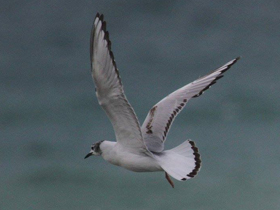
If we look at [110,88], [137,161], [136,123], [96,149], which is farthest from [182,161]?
[110,88]

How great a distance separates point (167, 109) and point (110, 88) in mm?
2894

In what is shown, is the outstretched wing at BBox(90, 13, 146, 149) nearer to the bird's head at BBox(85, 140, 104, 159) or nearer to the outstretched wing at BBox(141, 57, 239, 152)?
the bird's head at BBox(85, 140, 104, 159)

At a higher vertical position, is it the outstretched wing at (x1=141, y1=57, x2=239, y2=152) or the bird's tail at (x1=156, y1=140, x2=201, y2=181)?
the outstretched wing at (x1=141, y1=57, x2=239, y2=152)

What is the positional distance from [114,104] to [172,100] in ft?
9.65

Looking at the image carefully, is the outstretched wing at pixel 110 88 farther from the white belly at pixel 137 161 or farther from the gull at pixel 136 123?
the white belly at pixel 137 161

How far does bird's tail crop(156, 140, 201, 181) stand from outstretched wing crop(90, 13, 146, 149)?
588mm

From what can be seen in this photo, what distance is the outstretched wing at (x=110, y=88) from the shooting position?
266 inches

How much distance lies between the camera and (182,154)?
8766 millimetres

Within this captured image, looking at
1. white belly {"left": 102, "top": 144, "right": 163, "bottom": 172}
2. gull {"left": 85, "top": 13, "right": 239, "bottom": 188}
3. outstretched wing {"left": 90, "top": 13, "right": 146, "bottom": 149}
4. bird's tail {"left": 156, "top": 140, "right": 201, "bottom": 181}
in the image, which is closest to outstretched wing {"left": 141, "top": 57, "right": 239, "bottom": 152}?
gull {"left": 85, "top": 13, "right": 239, "bottom": 188}

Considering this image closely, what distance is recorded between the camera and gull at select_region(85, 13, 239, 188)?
6.90 metres

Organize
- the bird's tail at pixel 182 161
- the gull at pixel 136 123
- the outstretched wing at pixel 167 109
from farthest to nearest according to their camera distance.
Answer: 1. the outstretched wing at pixel 167 109
2. the bird's tail at pixel 182 161
3. the gull at pixel 136 123

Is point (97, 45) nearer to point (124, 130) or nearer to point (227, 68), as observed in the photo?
point (124, 130)

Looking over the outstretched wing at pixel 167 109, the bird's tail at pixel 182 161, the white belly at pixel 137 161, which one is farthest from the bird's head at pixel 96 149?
the bird's tail at pixel 182 161

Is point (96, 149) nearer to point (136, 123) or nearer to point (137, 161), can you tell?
point (137, 161)
